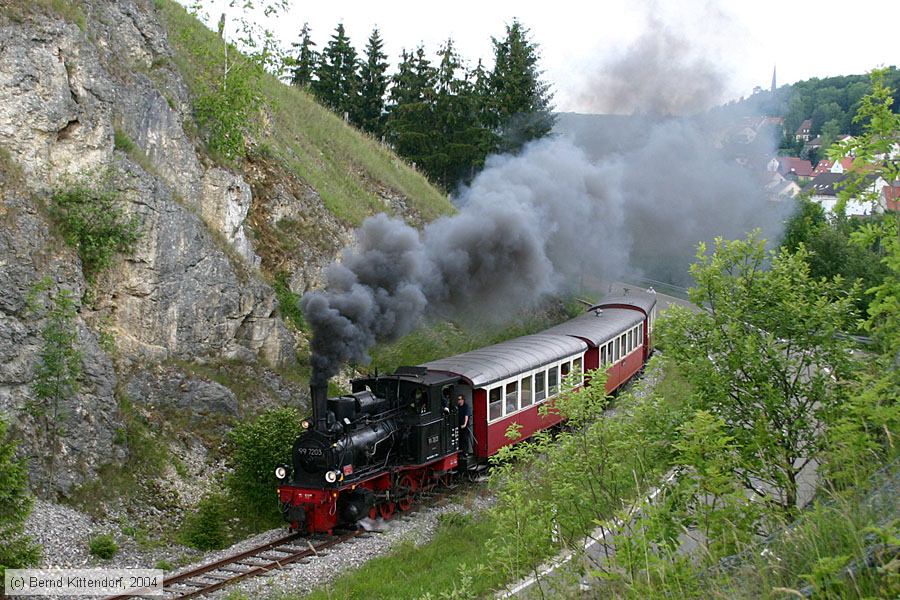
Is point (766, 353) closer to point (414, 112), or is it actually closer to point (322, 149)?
point (322, 149)

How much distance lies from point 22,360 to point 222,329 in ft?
18.1

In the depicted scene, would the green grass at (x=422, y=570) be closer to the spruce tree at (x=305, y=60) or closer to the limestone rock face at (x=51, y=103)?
the limestone rock face at (x=51, y=103)

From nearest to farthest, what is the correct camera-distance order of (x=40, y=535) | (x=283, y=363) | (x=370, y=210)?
(x=40, y=535), (x=283, y=363), (x=370, y=210)

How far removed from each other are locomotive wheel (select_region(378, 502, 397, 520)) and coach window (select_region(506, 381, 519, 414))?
3.41m

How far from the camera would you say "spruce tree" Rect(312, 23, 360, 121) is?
157ft

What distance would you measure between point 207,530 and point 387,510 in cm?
337

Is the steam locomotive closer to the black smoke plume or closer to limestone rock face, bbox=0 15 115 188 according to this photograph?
the black smoke plume

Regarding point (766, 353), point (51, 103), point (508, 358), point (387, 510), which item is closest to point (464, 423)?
point (508, 358)

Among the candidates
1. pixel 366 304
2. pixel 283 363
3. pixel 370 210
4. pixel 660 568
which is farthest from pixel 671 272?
pixel 660 568

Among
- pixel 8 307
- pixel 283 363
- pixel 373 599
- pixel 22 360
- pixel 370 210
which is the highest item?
pixel 370 210

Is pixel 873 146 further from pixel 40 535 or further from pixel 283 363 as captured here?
pixel 283 363

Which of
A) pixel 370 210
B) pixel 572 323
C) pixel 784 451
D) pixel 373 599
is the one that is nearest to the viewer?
pixel 784 451

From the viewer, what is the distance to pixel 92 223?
1636 cm

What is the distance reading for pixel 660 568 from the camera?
20.7 feet
